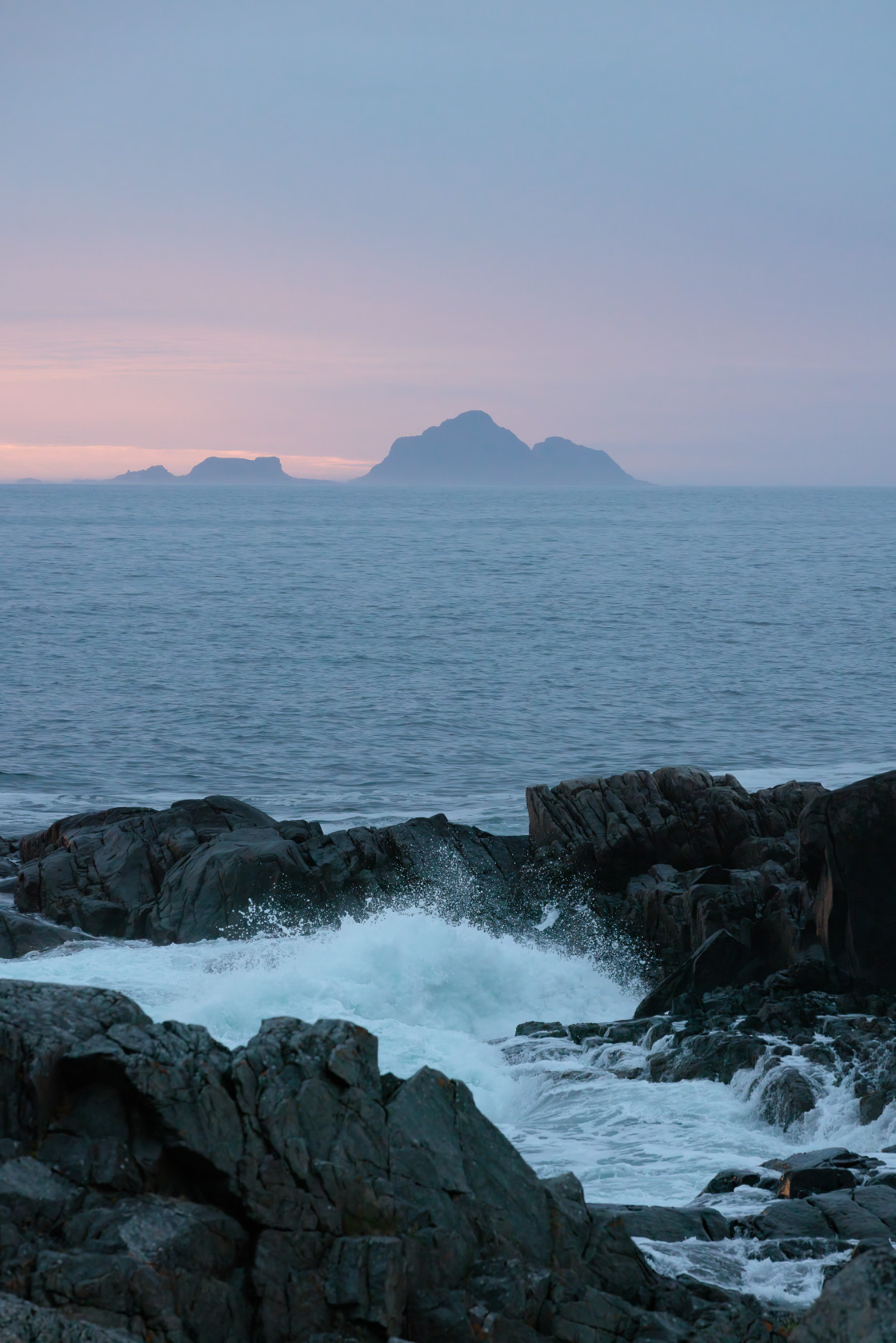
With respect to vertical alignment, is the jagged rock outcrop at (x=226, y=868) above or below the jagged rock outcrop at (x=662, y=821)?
below

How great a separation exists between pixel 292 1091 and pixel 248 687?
4157cm

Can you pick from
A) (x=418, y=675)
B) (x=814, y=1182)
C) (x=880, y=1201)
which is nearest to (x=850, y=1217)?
(x=880, y=1201)

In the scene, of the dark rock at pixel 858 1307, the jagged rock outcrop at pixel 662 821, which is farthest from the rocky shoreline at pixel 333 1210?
the jagged rock outcrop at pixel 662 821

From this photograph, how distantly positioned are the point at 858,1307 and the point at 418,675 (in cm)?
4596

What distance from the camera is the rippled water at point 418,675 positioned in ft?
118

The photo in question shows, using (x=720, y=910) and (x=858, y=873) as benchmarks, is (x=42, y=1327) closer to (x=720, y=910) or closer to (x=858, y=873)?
(x=858, y=873)

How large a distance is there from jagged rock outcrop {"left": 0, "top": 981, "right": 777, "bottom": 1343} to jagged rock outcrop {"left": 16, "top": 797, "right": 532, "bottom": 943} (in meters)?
13.0

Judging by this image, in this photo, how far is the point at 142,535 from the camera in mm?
136250

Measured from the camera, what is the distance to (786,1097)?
1485 centimetres

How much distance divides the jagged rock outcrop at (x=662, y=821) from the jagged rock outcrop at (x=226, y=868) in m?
1.21

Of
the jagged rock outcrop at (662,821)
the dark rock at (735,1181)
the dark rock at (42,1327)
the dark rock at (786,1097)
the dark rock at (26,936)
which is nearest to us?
the dark rock at (42,1327)

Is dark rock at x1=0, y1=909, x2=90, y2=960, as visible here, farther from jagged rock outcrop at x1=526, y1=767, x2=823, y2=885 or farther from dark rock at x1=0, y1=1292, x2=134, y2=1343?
dark rock at x1=0, y1=1292, x2=134, y2=1343

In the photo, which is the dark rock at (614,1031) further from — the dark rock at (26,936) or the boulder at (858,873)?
the dark rock at (26,936)

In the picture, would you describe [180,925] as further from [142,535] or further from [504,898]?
[142,535]
